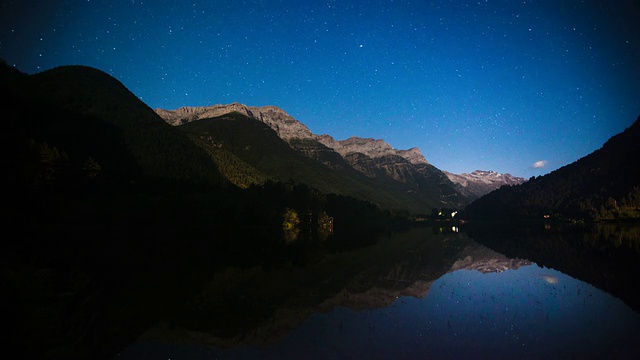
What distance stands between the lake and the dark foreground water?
0.07m

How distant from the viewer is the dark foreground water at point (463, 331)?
59.9 ft

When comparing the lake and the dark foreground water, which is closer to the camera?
the dark foreground water

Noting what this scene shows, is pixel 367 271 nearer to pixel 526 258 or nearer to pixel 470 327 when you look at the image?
pixel 470 327

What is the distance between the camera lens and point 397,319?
2538 centimetres

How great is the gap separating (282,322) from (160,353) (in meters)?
8.49

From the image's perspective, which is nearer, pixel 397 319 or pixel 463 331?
pixel 463 331

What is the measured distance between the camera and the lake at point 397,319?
737 inches

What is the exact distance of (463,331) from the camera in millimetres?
22438

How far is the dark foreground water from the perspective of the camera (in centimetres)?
1827

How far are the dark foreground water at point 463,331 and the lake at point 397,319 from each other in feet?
0.21

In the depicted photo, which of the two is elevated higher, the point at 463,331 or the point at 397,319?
the point at 463,331

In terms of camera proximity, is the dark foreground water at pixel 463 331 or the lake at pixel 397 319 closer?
the dark foreground water at pixel 463 331

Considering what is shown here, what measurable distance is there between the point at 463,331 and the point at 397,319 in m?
→ 4.76

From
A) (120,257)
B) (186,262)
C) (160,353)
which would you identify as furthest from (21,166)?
(160,353)
